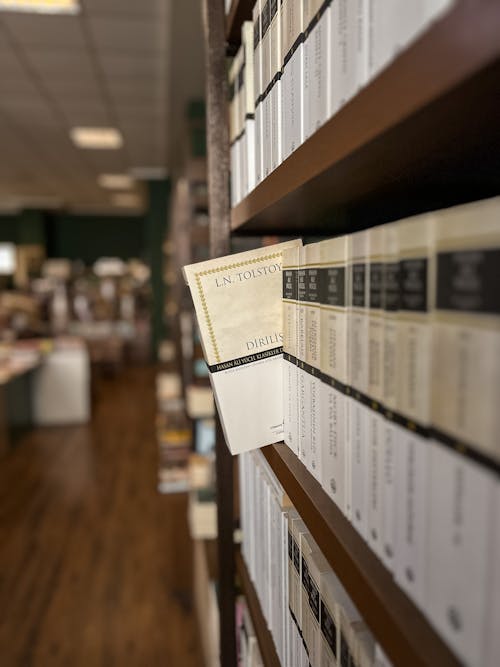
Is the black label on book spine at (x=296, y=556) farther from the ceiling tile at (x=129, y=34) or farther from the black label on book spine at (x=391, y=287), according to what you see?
the ceiling tile at (x=129, y=34)

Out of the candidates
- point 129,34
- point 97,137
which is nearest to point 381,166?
point 129,34

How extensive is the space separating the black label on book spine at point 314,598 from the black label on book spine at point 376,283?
44 centimetres

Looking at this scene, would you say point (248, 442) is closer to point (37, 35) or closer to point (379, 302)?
point (379, 302)

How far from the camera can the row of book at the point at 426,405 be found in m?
0.36

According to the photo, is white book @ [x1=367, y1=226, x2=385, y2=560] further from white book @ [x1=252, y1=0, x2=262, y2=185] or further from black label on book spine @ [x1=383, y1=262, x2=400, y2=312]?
white book @ [x1=252, y1=0, x2=262, y2=185]

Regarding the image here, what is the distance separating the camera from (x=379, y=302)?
0.50 meters

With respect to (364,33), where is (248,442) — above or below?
below

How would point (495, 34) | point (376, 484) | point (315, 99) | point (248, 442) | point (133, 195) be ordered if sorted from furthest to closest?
1. point (133, 195)
2. point (248, 442)
3. point (315, 99)
4. point (376, 484)
5. point (495, 34)

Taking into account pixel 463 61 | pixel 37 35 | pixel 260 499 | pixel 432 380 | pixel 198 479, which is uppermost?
pixel 37 35

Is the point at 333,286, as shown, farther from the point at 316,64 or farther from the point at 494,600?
the point at 494,600

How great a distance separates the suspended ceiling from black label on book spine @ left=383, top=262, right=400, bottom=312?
3038 millimetres

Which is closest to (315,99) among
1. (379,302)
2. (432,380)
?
(379,302)

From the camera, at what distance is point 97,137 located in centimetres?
641

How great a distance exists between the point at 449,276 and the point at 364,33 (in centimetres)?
26
